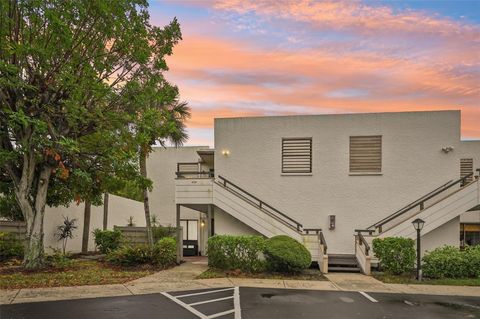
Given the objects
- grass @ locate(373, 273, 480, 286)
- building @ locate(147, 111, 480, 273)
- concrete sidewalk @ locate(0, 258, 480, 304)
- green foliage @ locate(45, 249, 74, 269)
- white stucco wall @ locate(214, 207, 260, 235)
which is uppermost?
building @ locate(147, 111, 480, 273)

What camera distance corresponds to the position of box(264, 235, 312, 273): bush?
46.8ft

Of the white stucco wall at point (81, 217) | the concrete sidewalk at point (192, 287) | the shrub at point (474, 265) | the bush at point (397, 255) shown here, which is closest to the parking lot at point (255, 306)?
the concrete sidewalk at point (192, 287)

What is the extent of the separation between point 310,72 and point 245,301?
474 inches

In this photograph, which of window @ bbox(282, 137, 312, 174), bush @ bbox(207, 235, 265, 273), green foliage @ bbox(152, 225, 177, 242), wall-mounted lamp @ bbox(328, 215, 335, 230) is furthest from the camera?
green foliage @ bbox(152, 225, 177, 242)

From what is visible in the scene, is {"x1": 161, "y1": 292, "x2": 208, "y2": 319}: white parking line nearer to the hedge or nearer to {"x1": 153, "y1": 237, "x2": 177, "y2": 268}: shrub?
{"x1": 153, "y1": 237, "x2": 177, "y2": 268}: shrub

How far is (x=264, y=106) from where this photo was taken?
22000 millimetres

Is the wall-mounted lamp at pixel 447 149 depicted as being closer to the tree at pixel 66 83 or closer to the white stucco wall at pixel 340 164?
the white stucco wall at pixel 340 164

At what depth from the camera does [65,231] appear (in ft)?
67.7

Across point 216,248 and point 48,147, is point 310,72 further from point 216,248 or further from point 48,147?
point 48,147

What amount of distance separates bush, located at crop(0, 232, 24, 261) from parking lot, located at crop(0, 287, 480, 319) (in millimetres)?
9102

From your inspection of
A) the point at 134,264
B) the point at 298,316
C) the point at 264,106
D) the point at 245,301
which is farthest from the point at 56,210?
the point at 298,316

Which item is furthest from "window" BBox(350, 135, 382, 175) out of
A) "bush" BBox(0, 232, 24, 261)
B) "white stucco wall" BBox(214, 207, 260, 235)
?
"bush" BBox(0, 232, 24, 261)

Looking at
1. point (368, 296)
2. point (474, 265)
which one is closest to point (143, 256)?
point (368, 296)

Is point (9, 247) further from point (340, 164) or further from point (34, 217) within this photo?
point (340, 164)
